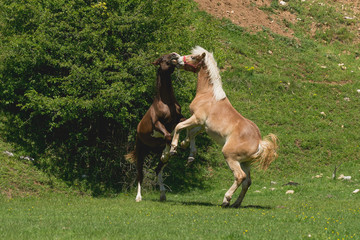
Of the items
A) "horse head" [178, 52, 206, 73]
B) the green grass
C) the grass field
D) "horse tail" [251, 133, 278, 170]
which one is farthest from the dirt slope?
"horse tail" [251, 133, 278, 170]

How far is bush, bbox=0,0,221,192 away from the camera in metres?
14.5

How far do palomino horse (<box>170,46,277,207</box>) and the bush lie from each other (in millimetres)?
3483

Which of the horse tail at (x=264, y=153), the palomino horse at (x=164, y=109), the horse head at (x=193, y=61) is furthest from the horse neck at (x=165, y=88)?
the horse tail at (x=264, y=153)

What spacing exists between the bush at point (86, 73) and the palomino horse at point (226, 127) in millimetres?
3483

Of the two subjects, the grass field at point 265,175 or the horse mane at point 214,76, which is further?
the horse mane at point 214,76

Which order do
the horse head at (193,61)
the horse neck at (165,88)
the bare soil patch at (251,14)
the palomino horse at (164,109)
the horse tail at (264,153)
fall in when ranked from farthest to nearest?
the bare soil patch at (251,14) < the horse neck at (165,88) < the palomino horse at (164,109) < the horse head at (193,61) < the horse tail at (264,153)

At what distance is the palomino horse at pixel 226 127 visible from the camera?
33.4 feet

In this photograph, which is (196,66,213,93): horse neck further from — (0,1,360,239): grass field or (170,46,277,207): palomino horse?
(0,1,360,239): grass field

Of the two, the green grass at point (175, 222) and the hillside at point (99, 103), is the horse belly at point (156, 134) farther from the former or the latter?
the hillside at point (99, 103)

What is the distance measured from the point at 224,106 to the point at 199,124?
2.40ft

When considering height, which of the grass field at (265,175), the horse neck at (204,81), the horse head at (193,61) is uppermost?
the horse head at (193,61)

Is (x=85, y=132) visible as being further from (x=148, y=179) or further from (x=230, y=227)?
(x=230, y=227)

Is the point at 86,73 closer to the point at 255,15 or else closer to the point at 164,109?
the point at 164,109

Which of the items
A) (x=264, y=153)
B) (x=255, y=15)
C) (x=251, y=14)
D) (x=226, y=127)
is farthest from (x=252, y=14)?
(x=264, y=153)
